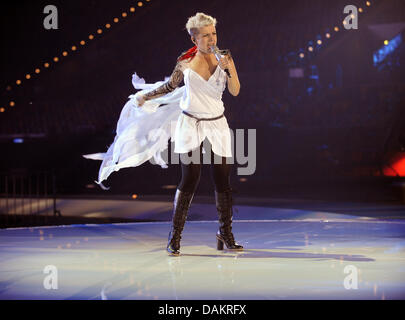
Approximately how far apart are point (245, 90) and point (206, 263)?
9.07 metres

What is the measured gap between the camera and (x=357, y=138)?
10.4 m

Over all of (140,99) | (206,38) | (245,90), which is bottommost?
(140,99)

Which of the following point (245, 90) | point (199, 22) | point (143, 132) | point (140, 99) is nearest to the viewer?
point (199, 22)

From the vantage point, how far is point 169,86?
3.30 metres

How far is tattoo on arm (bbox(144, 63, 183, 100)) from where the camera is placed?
325 cm

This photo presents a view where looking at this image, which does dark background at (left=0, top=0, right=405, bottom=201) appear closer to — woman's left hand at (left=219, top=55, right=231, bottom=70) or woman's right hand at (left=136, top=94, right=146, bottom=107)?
woman's right hand at (left=136, top=94, right=146, bottom=107)

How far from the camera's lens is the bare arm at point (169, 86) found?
3.25m

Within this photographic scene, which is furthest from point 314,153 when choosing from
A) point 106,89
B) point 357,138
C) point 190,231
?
point 190,231

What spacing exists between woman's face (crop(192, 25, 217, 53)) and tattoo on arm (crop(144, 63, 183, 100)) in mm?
163

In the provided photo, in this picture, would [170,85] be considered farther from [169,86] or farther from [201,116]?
[201,116]

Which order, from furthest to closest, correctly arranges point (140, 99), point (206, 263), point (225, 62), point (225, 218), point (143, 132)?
point (143, 132), point (140, 99), point (225, 218), point (225, 62), point (206, 263)

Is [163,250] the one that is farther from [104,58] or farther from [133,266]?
[104,58]

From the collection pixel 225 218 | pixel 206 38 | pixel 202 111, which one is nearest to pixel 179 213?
pixel 225 218

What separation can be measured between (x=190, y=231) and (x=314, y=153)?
6.48 meters
